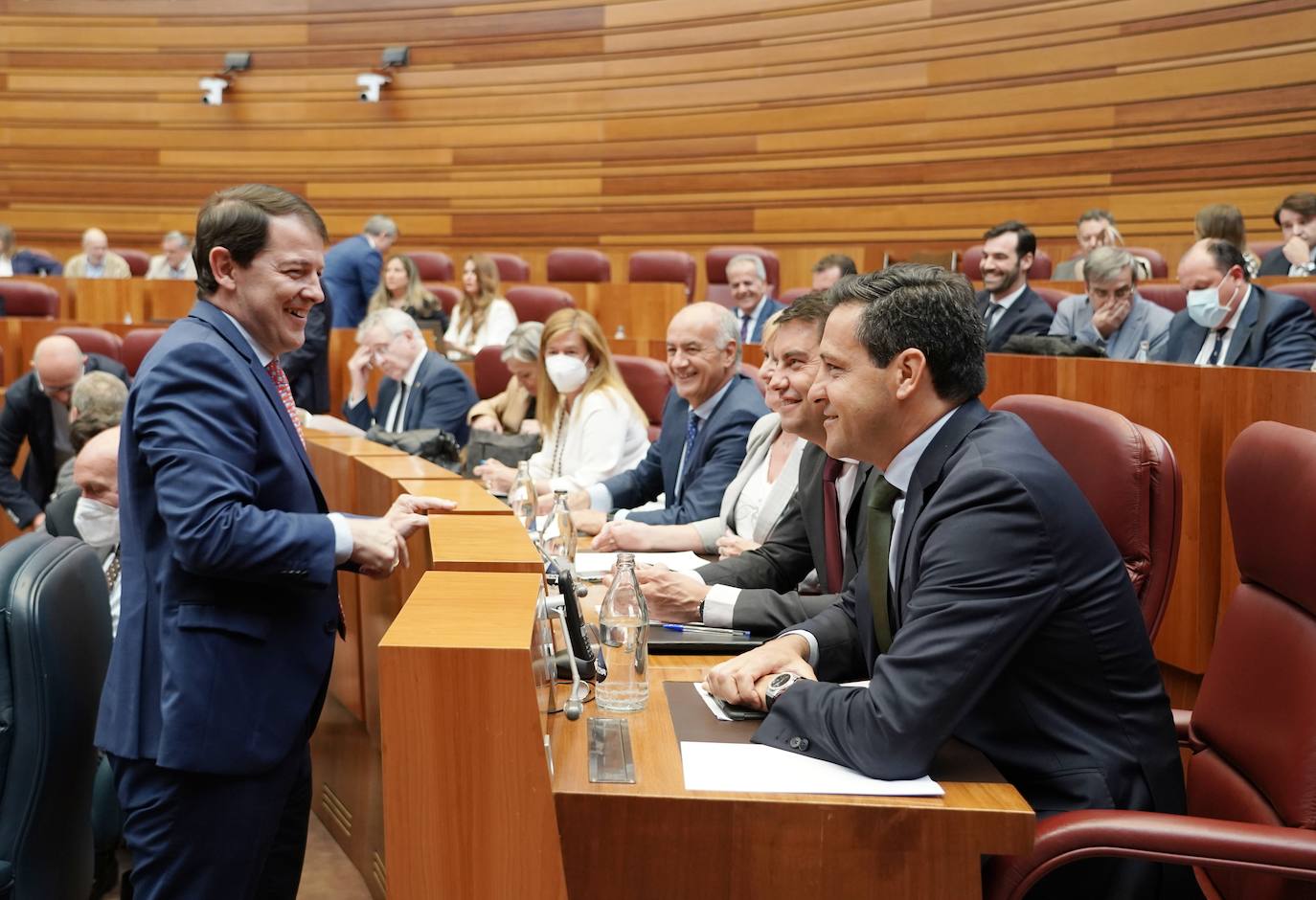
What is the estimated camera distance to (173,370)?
1.57m

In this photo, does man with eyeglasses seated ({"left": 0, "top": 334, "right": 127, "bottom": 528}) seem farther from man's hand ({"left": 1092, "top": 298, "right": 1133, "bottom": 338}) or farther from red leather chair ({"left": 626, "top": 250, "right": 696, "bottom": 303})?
red leather chair ({"left": 626, "top": 250, "right": 696, "bottom": 303})

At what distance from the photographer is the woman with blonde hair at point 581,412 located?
380 centimetres

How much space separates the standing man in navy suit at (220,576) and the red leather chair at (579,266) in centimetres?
685

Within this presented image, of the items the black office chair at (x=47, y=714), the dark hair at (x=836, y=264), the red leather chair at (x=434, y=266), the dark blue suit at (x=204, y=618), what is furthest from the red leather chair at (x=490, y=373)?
the red leather chair at (x=434, y=266)

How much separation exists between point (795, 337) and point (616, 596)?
35.7 inches

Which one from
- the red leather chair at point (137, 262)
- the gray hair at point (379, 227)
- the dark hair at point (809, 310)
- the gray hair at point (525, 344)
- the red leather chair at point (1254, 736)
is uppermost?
the gray hair at point (379, 227)

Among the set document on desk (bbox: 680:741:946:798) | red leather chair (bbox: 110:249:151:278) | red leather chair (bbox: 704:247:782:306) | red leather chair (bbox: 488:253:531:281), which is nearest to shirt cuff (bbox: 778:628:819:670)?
document on desk (bbox: 680:741:946:798)

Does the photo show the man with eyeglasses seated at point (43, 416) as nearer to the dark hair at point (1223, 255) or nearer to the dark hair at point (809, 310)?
the dark hair at point (809, 310)

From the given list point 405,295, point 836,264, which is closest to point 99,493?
point 405,295

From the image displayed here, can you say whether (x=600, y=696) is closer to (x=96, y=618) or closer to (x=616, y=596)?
(x=616, y=596)

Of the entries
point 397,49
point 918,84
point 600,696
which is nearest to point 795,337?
point 600,696

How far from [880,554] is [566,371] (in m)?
2.29

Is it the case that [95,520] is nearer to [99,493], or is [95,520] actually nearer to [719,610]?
[99,493]

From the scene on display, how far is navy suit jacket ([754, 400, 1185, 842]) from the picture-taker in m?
1.38
